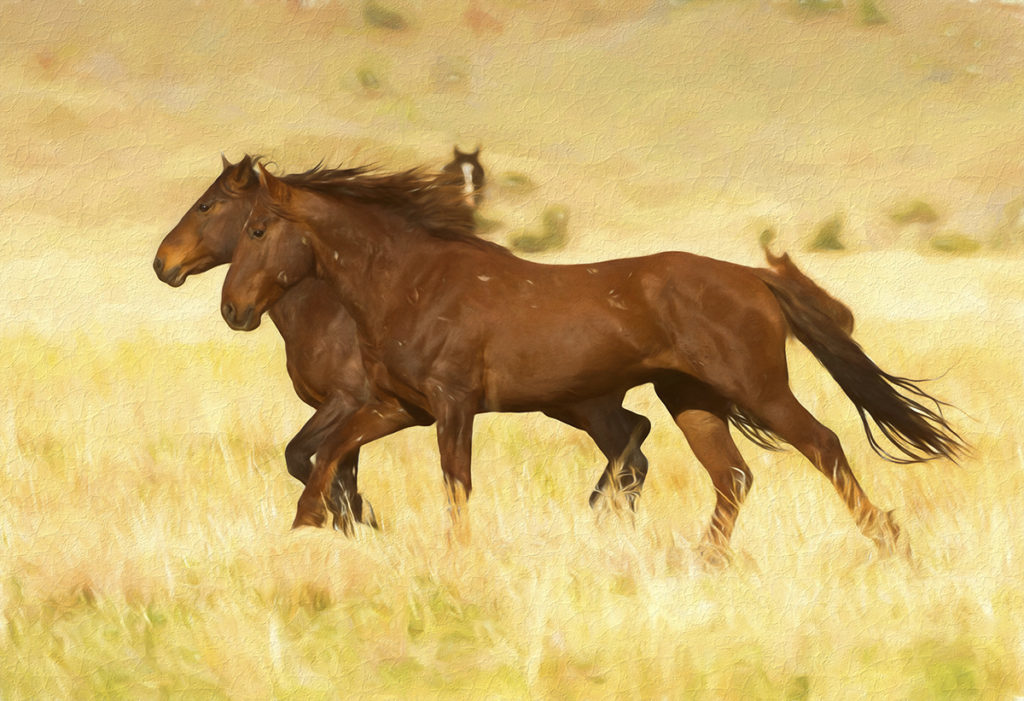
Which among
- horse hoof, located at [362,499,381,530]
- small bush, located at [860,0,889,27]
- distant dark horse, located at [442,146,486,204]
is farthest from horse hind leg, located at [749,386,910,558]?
small bush, located at [860,0,889,27]

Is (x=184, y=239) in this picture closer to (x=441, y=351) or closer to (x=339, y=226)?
(x=339, y=226)

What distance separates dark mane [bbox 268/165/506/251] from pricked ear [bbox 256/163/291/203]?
0.17m

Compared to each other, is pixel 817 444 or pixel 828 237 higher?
pixel 828 237

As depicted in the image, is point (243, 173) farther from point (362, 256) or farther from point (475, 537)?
point (475, 537)

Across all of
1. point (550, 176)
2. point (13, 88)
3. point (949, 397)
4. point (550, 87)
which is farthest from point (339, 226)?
point (13, 88)

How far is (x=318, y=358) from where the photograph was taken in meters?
6.57

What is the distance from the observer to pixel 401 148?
29625 millimetres

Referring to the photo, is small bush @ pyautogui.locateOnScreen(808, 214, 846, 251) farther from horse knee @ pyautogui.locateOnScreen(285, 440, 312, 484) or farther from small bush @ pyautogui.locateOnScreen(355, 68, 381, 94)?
horse knee @ pyautogui.locateOnScreen(285, 440, 312, 484)

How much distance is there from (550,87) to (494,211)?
3.22 metres

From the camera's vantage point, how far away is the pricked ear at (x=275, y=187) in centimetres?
599

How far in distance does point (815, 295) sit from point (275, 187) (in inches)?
94.2

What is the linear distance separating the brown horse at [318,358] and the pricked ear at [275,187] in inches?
11.6

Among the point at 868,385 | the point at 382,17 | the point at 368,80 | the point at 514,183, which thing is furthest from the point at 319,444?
the point at 382,17

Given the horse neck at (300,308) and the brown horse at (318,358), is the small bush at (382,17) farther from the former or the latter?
the brown horse at (318,358)
